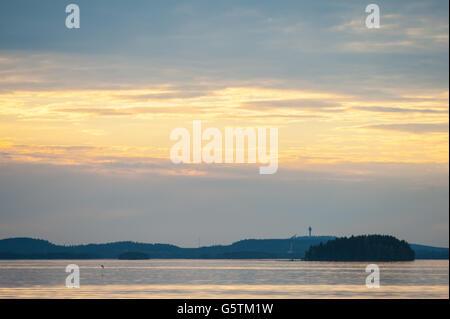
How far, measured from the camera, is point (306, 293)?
89.8m
